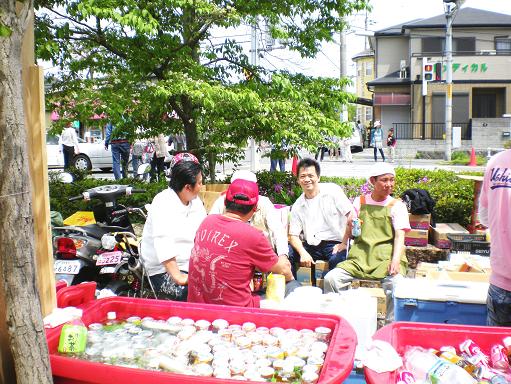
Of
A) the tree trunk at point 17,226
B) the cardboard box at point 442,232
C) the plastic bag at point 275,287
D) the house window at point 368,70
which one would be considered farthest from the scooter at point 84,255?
the house window at point 368,70

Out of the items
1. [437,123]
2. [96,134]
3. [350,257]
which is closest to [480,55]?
[437,123]

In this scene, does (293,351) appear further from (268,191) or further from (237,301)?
(268,191)

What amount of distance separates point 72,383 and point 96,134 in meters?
26.9

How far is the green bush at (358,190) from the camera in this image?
7.46m

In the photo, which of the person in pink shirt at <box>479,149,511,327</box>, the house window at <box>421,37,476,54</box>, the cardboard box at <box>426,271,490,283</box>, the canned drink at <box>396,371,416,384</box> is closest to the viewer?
the canned drink at <box>396,371,416,384</box>

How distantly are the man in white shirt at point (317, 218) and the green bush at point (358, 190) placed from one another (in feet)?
8.11

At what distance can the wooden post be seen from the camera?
2.58 m

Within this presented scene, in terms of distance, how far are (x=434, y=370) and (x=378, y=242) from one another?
8.73 ft

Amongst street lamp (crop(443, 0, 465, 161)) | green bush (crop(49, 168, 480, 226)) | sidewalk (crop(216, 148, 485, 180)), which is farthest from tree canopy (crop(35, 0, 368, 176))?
Answer: street lamp (crop(443, 0, 465, 161))

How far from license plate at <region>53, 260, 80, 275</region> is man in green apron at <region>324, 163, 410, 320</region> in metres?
2.16

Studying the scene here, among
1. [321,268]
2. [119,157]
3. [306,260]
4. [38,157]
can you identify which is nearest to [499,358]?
[38,157]

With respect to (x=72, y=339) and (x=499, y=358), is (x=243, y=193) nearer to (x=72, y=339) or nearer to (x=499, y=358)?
(x=72, y=339)

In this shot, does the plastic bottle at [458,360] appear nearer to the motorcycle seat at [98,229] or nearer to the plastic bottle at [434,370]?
the plastic bottle at [434,370]

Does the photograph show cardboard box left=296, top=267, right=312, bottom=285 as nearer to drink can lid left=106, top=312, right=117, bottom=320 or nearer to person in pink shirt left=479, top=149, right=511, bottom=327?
person in pink shirt left=479, top=149, right=511, bottom=327
